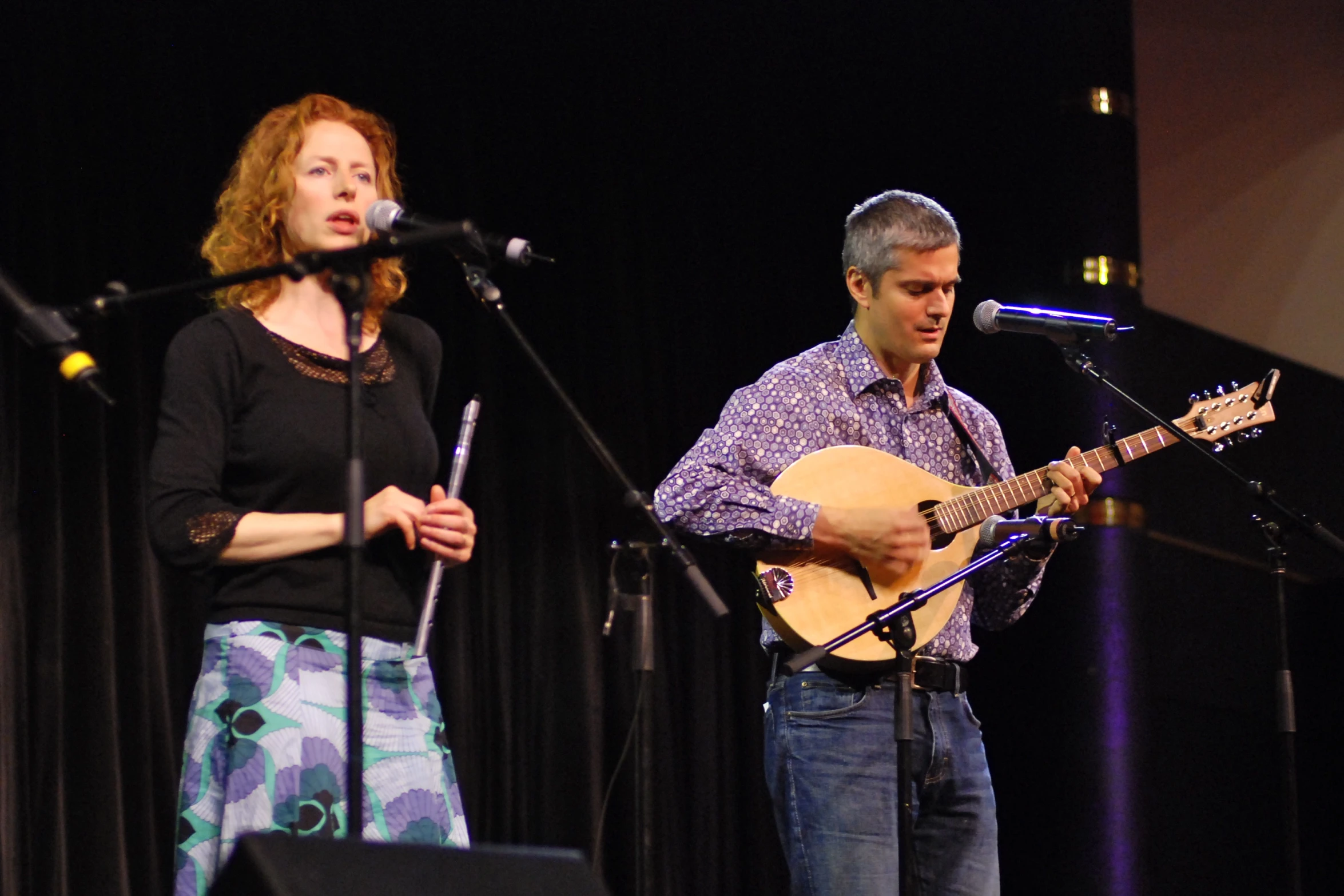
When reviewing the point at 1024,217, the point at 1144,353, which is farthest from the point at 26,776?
the point at 1144,353

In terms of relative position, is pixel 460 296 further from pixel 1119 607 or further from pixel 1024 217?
pixel 1119 607

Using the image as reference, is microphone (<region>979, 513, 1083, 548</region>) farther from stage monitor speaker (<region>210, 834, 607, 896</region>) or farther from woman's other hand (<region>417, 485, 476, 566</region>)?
stage monitor speaker (<region>210, 834, 607, 896</region>)

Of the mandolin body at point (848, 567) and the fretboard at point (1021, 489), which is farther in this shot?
the fretboard at point (1021, 489)

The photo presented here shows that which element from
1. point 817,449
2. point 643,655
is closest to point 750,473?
point 817,449

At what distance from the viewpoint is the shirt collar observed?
3246 mm

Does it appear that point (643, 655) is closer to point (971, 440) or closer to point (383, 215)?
point (383, 215)

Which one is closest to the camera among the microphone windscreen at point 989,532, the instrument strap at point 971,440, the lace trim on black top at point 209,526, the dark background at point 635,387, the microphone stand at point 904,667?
the lace trim on black top at point 209,526

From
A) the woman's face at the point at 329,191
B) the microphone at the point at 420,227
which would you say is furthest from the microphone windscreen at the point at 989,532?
the woman's face at the point at 329,191

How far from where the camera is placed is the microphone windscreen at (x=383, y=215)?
7.52ft

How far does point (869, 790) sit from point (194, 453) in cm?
142

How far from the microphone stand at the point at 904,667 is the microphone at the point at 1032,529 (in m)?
0.02

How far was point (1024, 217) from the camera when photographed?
4.71 metres

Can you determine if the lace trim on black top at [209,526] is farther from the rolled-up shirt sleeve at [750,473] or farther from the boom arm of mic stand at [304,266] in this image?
the rolled-up shirt sleeve at [750,473]

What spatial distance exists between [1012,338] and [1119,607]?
949 mm
